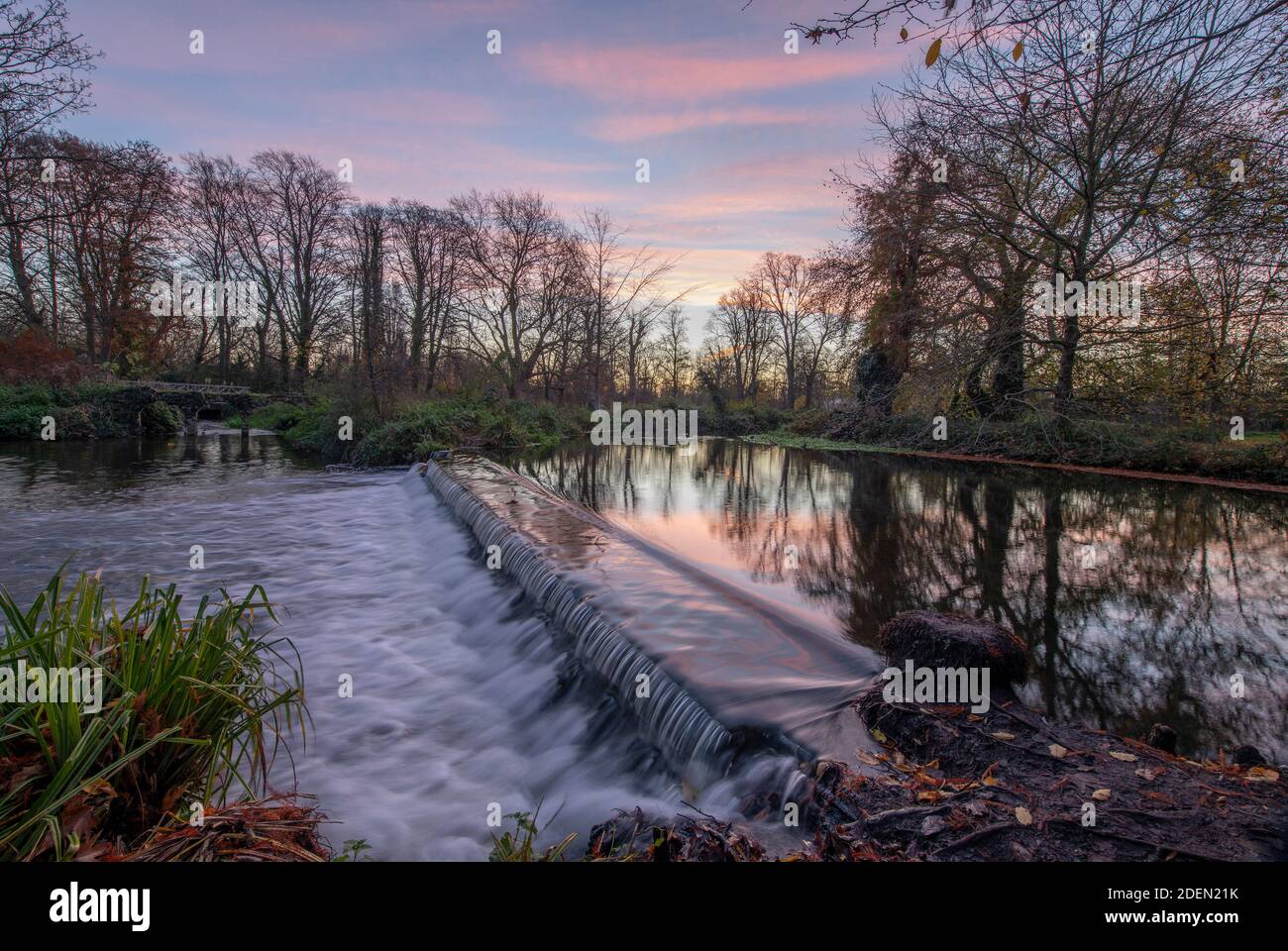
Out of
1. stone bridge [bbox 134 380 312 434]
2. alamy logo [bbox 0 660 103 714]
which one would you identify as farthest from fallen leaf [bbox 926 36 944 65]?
stone bridge [bbox 134 380 312 434]

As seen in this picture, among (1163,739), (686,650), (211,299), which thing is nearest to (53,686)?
(686,650)

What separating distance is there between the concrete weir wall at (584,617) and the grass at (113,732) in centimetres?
205

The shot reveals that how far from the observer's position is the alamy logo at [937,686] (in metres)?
3.58

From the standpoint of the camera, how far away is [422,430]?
20797 mm

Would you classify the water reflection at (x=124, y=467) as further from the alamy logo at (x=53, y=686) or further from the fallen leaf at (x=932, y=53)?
the fallen leaf at (x=932, y=53)

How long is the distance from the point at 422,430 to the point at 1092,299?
17.8 metres

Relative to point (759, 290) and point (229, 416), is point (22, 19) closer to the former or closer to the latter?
point (229, 416)

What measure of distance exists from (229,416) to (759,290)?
34988 mm

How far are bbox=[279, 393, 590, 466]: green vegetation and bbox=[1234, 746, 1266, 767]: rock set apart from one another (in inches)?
752

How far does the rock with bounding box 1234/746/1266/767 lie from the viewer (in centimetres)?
306

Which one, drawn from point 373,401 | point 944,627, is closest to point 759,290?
point 373,401

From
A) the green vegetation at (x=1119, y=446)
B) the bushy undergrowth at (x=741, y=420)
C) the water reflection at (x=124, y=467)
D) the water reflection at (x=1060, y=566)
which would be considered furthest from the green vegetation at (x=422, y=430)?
the green vegetation at (x=1119, y=446)
